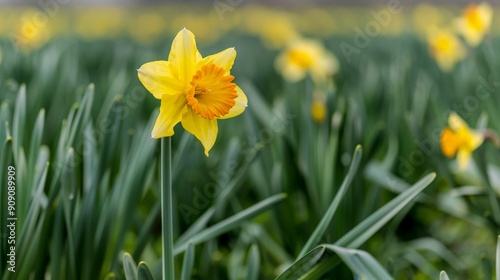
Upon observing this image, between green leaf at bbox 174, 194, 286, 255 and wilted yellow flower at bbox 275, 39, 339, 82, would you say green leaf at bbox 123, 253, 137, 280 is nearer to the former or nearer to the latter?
green leaf at bbox 174, 194, 286, 255

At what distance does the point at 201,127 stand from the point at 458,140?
728 millimetres

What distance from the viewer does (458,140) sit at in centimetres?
129

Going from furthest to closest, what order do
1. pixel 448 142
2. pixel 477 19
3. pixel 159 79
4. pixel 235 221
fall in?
pixel 477 19 → pixel 448 142 → pixel 235 221 → pixel 159 79

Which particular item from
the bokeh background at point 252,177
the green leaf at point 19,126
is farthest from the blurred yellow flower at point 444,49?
the green leaf at point 19,126

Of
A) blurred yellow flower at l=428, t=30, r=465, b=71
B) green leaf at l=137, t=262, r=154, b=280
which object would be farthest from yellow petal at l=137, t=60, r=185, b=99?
blurred yellow flower at l=428, t=30, r=465, b=71

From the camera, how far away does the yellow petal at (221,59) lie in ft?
2.35

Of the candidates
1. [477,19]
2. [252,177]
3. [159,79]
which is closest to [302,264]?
[159,79]

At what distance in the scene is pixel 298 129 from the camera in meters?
1.72

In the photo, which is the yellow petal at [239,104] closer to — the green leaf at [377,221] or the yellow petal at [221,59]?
the yellow petal at [221,59]

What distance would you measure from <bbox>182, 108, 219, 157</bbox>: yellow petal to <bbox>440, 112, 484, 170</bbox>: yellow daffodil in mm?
677

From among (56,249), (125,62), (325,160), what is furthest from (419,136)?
(125,62)

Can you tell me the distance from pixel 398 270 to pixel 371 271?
1.99 feet

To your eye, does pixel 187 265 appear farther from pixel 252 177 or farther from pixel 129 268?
pixel 252 177

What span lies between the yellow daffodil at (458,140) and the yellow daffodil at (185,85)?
0.68 meters
